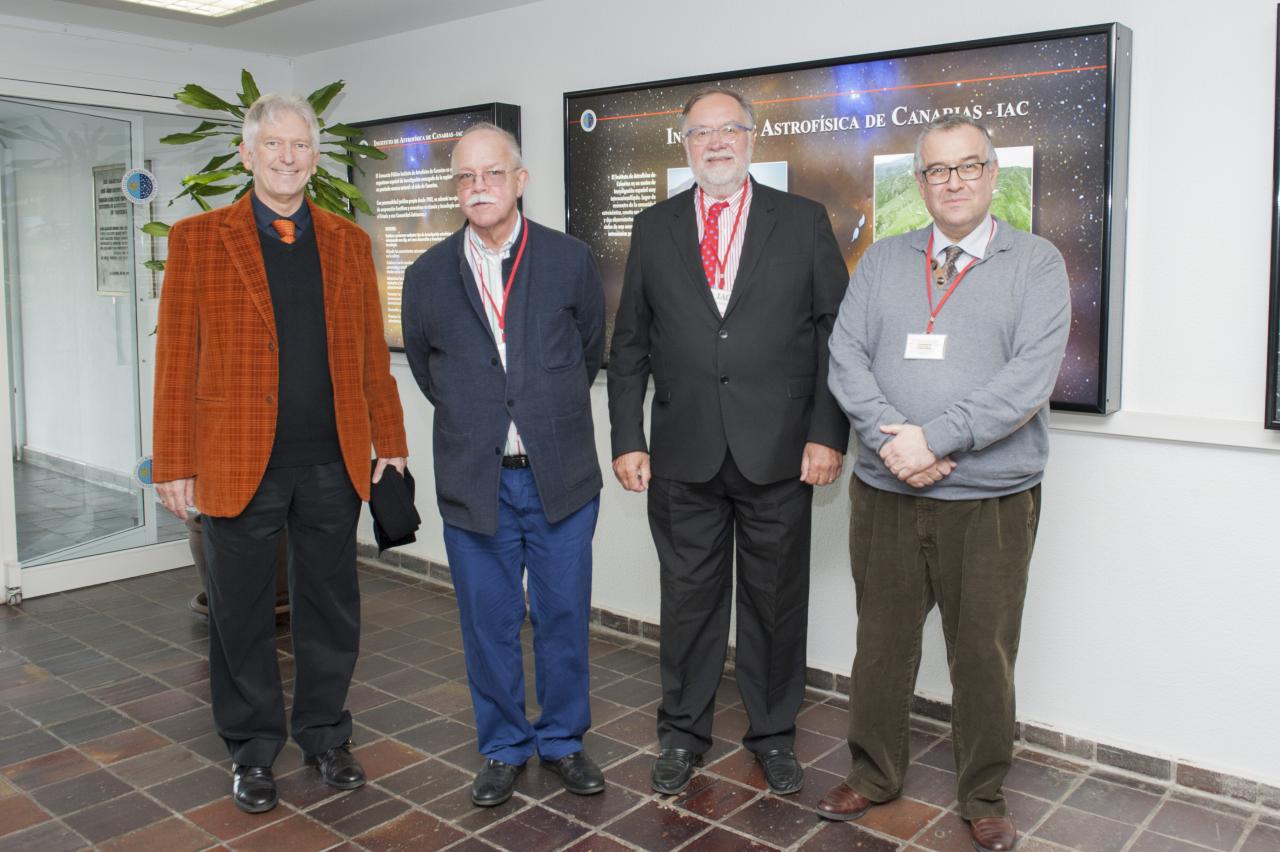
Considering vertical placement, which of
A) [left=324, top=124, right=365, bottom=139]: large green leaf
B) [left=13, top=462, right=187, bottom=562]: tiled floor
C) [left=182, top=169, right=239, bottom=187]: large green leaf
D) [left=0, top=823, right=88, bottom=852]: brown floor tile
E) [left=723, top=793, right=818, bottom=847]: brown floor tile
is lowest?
[left=0, top=823, right=88, bottom=852]: brown floor tile

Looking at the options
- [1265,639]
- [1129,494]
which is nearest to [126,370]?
[1129,494]

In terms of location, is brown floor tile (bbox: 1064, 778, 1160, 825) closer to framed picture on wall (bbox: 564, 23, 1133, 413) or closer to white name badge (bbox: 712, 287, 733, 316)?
framed picture on wall (bbox: 564, 23, 1133, 413)

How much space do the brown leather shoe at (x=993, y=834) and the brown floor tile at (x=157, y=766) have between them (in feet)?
7.35

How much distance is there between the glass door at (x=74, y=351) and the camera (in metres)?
5.15

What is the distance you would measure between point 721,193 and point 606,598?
2179 millimetres

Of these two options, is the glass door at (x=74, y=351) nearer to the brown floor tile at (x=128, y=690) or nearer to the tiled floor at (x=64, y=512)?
the tiled floor at (x=64, y=512)

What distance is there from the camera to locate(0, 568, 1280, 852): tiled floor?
287cm

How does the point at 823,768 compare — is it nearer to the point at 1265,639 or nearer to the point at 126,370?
the point at 1265,639

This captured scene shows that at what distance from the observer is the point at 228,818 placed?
9.86 ft

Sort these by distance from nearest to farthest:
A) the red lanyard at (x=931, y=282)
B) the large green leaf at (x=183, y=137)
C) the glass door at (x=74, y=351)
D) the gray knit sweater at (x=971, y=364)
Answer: the gray knit sweater at (x=971, y=364) → the red lanyard at (x=931, y=282) → the large green leaf at (x=183, y=137) → the glass door at (x=74, y=351)

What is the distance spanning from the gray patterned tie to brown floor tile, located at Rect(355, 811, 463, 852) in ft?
6.19

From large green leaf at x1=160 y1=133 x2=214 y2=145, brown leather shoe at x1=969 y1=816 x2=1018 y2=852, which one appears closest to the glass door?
large green leaf at x1=160 y1=133 x2=214 y2=145

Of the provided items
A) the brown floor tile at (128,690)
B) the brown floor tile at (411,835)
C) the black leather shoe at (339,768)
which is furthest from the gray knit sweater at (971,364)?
the brown floor tile at (128,690)

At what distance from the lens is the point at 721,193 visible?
3064 millimetres
